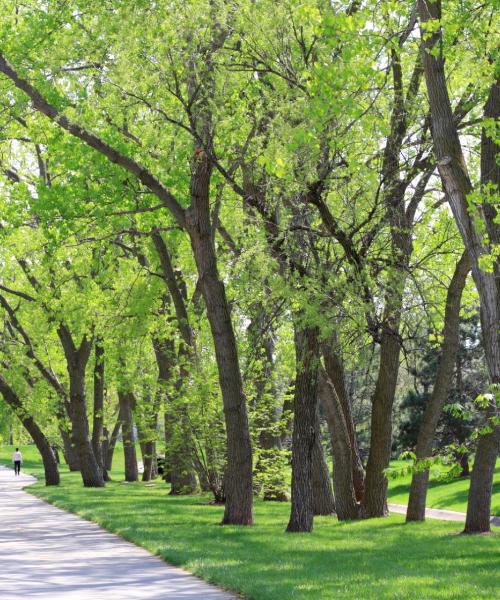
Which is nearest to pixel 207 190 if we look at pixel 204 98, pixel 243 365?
pixel 204 98

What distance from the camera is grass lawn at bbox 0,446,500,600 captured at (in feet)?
38.0

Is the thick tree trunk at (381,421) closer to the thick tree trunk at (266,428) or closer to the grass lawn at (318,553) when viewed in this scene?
the grass lawn at (318,553)

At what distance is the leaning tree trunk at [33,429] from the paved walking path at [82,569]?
16.1 m

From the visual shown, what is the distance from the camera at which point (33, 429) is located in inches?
1559

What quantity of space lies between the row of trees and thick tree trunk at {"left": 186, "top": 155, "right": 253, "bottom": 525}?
0.13 ft

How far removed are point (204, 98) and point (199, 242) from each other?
2.83m

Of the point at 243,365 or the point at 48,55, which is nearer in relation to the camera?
the point at 48,55

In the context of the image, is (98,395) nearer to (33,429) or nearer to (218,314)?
(33,429)

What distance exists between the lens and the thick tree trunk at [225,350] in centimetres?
1994

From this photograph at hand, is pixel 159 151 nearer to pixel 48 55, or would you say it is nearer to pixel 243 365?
pixel 48 55

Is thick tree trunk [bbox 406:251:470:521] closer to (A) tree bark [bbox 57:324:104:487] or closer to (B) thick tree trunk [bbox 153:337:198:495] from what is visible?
(B) thick tree trunk [bbox 153:337:198:495]

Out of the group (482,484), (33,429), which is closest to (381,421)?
(482,484)

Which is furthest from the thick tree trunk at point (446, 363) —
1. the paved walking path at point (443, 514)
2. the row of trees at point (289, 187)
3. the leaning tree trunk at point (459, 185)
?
the paved walking path at point (443, 514)

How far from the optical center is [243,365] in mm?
24922
